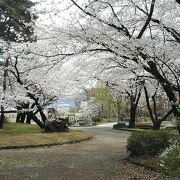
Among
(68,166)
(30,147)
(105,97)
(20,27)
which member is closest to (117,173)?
(68,166)

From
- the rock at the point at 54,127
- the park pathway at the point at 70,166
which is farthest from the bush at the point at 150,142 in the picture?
the rock at the point at 54,127

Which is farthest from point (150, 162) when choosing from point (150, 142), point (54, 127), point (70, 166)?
point (54, 127)

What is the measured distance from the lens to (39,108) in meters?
25.5

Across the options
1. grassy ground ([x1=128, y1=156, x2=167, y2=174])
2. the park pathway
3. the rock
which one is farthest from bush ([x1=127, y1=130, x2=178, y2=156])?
the rock

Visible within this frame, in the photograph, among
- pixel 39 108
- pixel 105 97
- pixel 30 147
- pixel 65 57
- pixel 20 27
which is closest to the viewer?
pixel 65 57

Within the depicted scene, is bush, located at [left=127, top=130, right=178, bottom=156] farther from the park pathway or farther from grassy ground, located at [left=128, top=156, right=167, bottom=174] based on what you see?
the park pathway

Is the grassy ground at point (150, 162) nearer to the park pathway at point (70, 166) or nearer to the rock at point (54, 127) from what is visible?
the park pathway at point (70, 166)

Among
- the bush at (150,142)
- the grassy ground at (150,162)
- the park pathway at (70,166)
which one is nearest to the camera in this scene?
the park pathway at (70,166)

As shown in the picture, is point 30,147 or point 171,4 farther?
point 30,147

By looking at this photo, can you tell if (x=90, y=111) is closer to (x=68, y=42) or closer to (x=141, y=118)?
(x=141, y=118)

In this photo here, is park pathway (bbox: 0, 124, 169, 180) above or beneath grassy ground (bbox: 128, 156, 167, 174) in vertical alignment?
beneath

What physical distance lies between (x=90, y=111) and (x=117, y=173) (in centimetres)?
5290

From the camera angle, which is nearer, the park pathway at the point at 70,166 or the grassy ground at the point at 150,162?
the park pathway at the point at 70,166

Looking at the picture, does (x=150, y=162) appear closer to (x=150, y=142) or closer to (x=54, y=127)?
(x=150, y=142)
